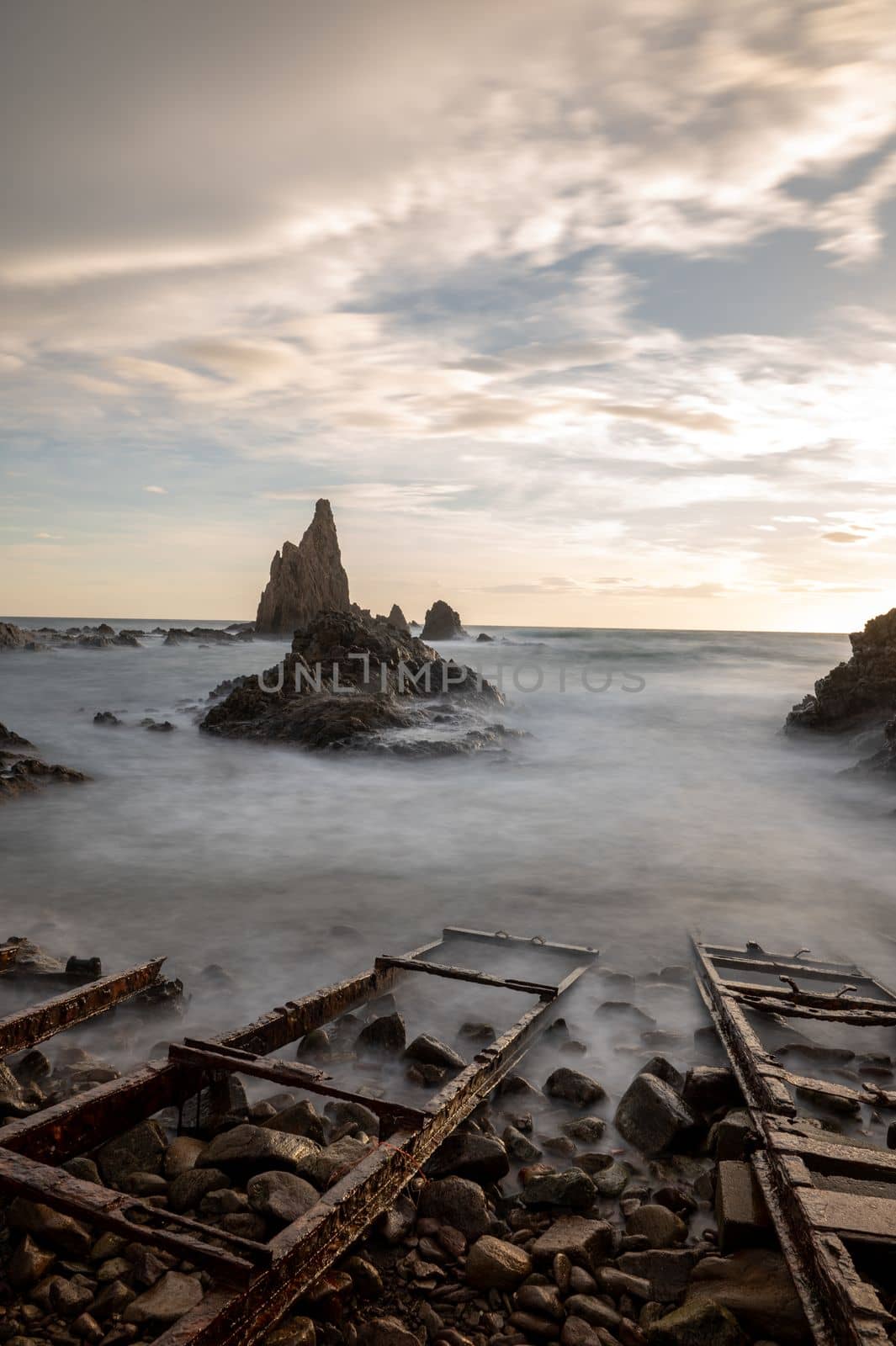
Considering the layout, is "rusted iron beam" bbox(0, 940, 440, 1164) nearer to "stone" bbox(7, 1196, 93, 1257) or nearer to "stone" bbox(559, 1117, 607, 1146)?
"stone" bbox(7, 1196, 93, 1257)

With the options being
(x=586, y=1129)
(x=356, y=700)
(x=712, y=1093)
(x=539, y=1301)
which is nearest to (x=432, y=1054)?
(x=586, y=1129)

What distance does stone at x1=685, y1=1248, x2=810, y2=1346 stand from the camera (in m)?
2.47

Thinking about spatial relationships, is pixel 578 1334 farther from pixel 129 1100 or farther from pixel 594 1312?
pixel 129 1100

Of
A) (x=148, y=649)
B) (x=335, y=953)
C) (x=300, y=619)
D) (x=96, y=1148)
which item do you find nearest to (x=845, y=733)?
(x=335, y=953)

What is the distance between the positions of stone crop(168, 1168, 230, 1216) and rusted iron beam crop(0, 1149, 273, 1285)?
12 centimetres

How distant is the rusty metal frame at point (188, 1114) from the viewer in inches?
89.2

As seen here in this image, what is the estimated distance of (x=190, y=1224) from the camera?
245 cm

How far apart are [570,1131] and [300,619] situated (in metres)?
60.2

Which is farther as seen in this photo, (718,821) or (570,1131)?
(718,821)

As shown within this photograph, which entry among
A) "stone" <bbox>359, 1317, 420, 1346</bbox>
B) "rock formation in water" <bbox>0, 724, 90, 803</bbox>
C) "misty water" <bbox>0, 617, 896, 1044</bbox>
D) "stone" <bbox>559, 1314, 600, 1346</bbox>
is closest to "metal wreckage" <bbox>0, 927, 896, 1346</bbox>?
"stone" <bbox>359, 1317, 420, 1346</bbox>

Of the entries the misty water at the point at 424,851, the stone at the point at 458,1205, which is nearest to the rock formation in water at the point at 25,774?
the misty water at the point at 424,851

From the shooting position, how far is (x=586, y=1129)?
3.75m

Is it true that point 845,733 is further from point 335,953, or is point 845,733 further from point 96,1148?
point 96,1148

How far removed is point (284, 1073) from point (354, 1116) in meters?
0.60
